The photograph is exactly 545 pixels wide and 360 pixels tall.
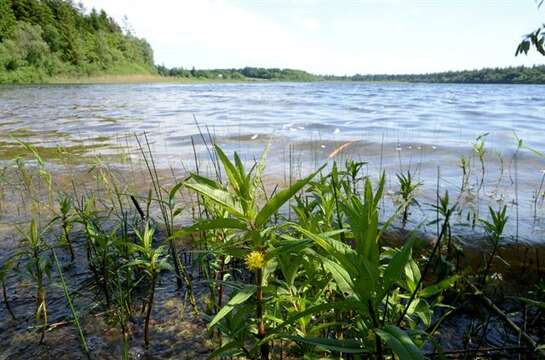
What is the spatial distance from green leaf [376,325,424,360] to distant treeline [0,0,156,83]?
74004mm

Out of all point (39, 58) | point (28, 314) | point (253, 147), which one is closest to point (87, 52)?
point (39, 58)

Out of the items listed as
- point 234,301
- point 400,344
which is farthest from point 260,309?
point 400,344

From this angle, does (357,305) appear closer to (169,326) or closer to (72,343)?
(169,326)

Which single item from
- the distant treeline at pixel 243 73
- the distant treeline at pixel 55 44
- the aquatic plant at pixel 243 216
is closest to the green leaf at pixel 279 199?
the aquatic plant at pixel 243 216

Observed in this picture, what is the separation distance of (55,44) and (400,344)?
298 ft

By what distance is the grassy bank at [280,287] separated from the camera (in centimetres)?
116

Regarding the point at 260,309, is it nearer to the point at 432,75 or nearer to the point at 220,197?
the point at 220,197

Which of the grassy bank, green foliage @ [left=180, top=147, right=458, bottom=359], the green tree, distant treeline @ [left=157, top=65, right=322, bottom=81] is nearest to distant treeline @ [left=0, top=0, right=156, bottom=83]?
the green tree

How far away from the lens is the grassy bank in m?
1.16

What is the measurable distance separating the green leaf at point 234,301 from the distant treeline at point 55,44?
73534 mm

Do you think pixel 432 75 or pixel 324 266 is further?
pixel 432 75

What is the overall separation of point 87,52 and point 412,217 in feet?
311

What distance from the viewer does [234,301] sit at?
1214 millimetres

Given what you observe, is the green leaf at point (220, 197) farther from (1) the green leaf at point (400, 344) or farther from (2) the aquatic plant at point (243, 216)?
(1) the green leaf at point (400, 344)
